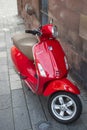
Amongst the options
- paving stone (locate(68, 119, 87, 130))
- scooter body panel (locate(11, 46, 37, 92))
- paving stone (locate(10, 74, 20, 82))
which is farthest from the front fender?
paving stone (locate(10, 74, 20, 82))

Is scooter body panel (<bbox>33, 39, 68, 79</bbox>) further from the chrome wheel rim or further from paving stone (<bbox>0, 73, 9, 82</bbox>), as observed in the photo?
paving stone (<bbox>0, 73, 9, 82</bbox>)

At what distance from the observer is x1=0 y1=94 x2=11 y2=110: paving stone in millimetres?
3564

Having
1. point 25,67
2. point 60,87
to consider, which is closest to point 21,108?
point 25,67

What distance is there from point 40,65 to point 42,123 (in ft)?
2.57

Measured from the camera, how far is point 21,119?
10.7ft

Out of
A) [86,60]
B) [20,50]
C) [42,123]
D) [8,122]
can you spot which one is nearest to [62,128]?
[42,123]

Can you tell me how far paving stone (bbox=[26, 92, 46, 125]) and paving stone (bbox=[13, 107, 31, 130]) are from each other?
74 mm

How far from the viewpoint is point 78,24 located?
3732mm

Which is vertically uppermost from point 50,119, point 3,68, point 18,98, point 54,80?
point 54,80

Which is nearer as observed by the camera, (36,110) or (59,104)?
(59,104)

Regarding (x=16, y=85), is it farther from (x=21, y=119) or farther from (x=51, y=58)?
(x=51, y=58)

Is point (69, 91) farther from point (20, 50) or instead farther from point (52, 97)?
point (20, 50)

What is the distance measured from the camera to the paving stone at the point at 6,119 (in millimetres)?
3131

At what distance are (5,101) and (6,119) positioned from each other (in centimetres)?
46
